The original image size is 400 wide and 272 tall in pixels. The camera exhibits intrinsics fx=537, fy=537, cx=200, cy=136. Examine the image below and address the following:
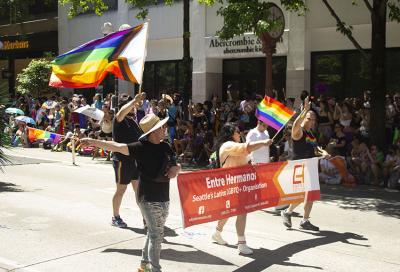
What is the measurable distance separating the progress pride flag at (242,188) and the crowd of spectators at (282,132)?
2.05 meters

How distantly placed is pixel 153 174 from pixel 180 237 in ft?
7.92

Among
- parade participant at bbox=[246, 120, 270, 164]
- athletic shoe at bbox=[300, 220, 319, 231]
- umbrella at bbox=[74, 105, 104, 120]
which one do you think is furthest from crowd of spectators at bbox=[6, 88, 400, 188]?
athletic shoe at bbox=[300, 220, 319, 231]

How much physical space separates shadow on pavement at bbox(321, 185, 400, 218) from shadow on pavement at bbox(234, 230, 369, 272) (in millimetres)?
2264

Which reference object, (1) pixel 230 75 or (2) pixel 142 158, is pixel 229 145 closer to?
(2) pixel 142 158

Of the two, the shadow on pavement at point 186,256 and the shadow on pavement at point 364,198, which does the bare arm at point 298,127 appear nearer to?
the shadow on pavement at point 186,256

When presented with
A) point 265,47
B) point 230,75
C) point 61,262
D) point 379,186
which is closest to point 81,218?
point 61,262

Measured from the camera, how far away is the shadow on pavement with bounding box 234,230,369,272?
6512 mm

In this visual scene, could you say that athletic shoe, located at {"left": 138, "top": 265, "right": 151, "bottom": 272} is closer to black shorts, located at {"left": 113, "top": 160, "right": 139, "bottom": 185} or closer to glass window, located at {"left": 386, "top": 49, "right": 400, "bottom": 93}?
black shorts, located at {"left": 113, "top": 160, "right": 139, "bottom": 185}

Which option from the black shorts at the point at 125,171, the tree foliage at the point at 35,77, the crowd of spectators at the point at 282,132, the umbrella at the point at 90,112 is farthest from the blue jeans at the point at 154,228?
the tree foliage at the point at 35,77

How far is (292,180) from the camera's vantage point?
819 centimetres

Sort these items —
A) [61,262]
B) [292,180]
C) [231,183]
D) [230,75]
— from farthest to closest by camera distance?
[230,75]
[292,180]
[231,183]
[61,262]

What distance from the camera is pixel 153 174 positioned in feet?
18.6

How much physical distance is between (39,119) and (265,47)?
12300 millimetres

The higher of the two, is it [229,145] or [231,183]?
[229,145]
